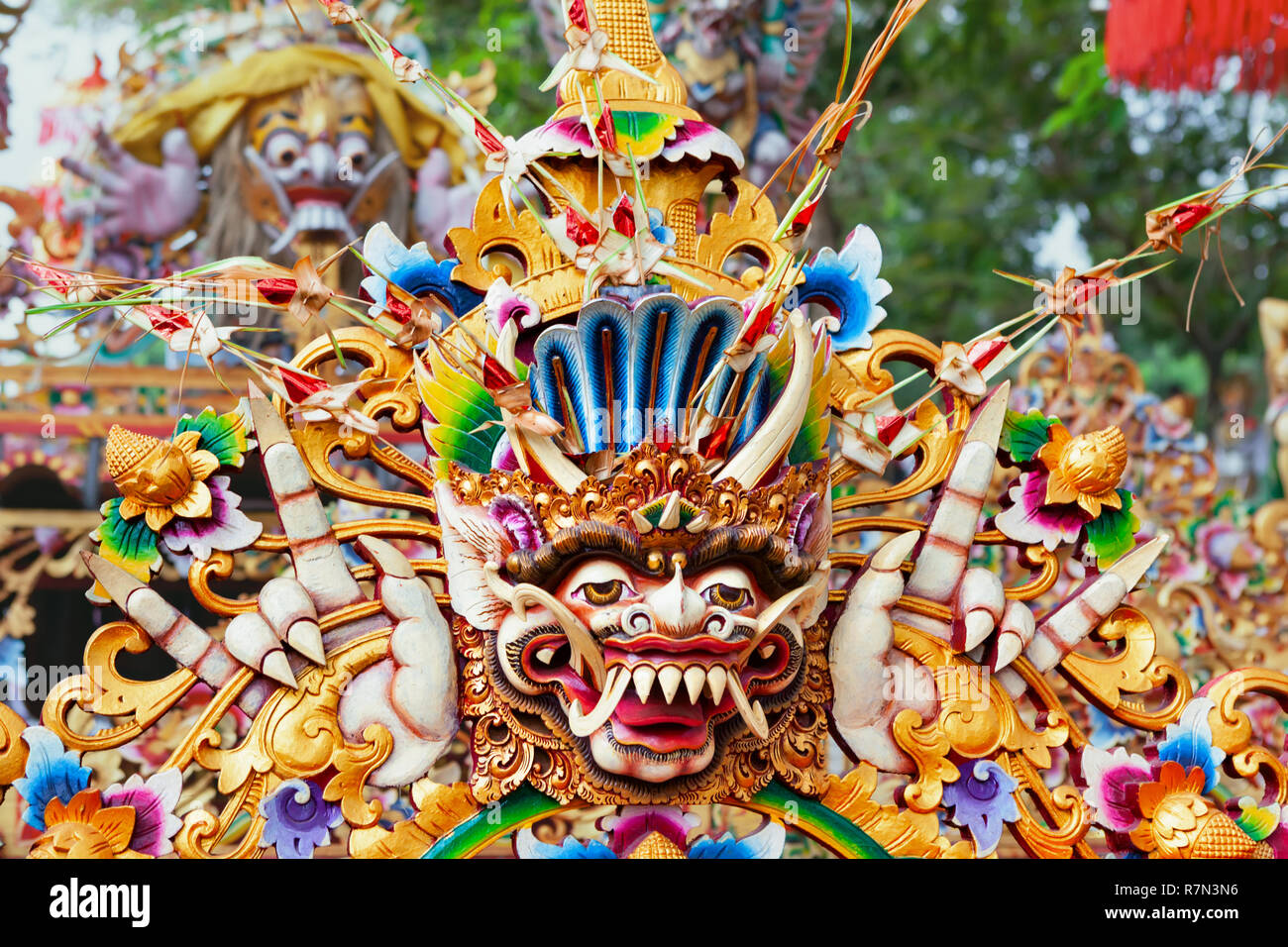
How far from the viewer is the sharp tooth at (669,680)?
3021 mm

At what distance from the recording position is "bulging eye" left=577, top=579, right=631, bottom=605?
309 cm

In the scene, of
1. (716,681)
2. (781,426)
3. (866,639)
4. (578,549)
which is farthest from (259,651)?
(866,639)

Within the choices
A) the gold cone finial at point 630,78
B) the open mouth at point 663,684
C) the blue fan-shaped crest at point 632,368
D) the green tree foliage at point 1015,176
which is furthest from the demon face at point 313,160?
the green tree foliage at point 1015,176

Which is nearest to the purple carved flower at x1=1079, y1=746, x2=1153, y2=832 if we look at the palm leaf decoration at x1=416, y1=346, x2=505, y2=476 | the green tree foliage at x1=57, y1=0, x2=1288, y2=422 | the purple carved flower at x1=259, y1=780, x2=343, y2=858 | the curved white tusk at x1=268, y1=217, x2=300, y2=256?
the palm leaf decoration at x1=416, y1=346, x2=505, y2=476

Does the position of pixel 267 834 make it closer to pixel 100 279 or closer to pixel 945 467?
pixel 100 279

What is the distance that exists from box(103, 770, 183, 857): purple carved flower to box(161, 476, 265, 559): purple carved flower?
49 centimetres

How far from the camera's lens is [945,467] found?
12.0 feet

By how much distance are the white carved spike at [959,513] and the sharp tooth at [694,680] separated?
752 mm

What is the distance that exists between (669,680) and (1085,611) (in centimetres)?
114

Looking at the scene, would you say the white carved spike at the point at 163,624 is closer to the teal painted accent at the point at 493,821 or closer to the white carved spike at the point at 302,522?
the white carved spike at the point at 302,522

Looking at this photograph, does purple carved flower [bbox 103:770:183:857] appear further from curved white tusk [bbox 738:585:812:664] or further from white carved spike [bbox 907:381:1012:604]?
white carved spike [bbox 907:381:1012:604]
